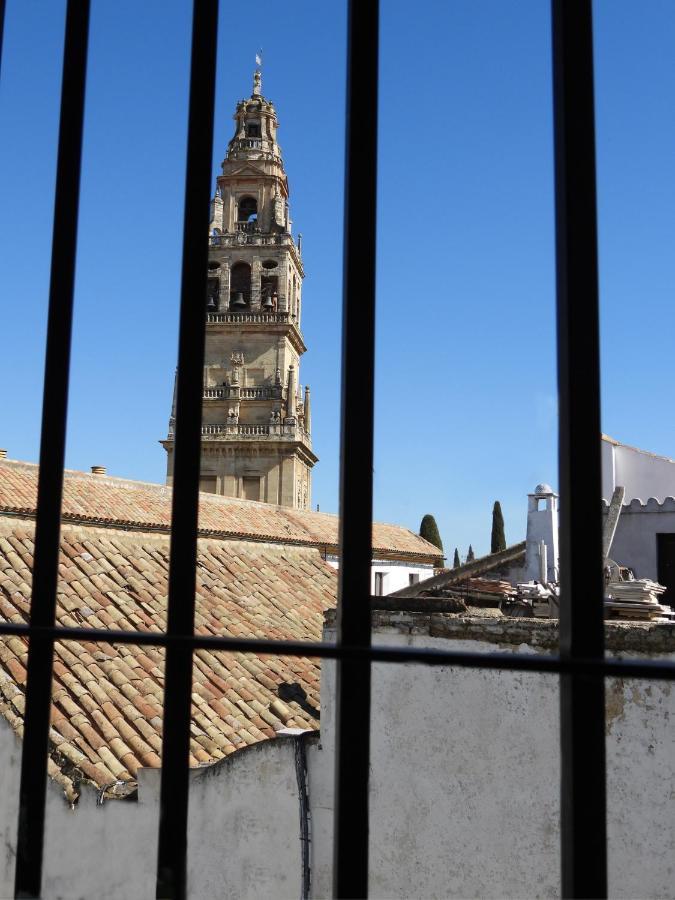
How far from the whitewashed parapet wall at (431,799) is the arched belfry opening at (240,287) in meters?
28.8

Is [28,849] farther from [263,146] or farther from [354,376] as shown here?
[263,146]

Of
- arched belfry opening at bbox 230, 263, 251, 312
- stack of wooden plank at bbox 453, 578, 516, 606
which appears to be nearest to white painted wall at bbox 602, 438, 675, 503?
stack of wooden plank at bbox 453, 578, 516, 606

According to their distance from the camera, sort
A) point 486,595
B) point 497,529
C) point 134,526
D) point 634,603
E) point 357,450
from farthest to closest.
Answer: point 497,529 < point 134,526 < point 486,595 < point 634,603 < point 357,450

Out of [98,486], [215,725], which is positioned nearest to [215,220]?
[98,486]

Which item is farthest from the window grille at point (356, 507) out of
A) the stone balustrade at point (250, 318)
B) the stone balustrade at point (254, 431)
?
the stone balustrade at point (250, 318)

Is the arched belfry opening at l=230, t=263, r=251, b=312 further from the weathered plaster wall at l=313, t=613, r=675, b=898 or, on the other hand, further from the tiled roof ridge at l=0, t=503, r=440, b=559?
the weathered plaster wall at l=313, t=613, r=675, b=898

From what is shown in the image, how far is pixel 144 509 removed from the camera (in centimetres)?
1195

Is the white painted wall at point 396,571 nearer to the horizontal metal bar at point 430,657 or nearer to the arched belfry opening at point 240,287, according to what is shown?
the arched belfry opening at point 240,287

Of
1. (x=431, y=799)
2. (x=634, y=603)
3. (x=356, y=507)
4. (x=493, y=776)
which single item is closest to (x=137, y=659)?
(x=431, y=799)

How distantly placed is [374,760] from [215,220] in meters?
31.9

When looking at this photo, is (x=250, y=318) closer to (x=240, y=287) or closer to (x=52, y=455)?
(x=240, y=287)

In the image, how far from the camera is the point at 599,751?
85 cm

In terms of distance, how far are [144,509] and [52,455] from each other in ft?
36.5

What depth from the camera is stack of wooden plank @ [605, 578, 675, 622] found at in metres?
5.24
